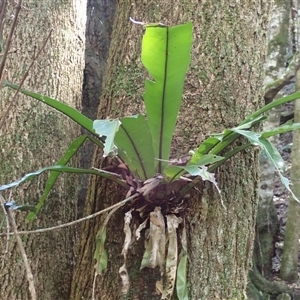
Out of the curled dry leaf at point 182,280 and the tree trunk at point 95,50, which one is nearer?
the curled dry leaf at point 182,280

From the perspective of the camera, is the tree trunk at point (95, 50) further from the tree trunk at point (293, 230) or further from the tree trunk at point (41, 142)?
the tree trunk at point (293, 230)

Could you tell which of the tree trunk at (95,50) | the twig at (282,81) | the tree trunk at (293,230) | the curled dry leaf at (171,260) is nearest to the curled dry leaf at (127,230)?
the curled dry leaf at (171,260)

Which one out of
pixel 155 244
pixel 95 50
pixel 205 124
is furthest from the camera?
pixel 95 50

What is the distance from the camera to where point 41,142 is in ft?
4.99

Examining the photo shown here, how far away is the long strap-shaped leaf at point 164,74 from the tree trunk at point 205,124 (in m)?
0.21

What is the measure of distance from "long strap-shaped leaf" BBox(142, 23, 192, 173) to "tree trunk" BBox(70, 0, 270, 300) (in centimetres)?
21

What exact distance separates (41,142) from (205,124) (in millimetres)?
620

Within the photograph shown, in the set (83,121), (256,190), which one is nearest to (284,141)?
(256,190)

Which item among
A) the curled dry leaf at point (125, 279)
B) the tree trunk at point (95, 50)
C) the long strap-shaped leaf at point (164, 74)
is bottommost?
the curled dry leaf at point (125, 279)

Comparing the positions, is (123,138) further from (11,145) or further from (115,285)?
(11,145)

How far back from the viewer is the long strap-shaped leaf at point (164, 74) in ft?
2.92

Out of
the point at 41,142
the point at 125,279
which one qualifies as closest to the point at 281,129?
the point at 125,279

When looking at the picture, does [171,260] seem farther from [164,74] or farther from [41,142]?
[41,142]

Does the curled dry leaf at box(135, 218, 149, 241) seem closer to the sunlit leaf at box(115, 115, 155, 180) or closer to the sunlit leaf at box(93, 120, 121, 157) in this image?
the sunlit leaf at box(115, 115, 155, 180)
